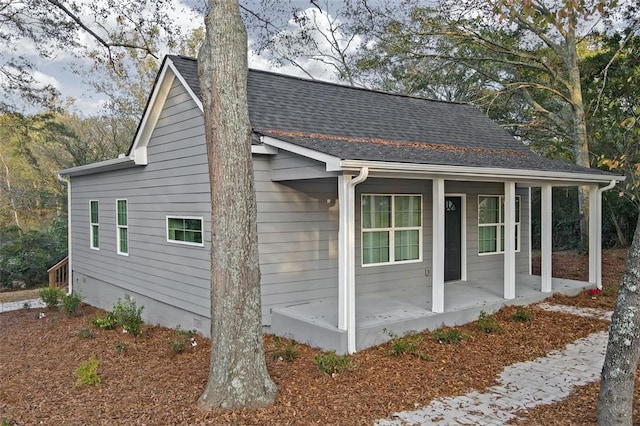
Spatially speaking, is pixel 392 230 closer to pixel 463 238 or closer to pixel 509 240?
pixel 509 240

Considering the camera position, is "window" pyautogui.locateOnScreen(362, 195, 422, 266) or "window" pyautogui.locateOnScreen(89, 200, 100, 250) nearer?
"window" pyautogui.locateOnScreen(362, 195, 422, 266)

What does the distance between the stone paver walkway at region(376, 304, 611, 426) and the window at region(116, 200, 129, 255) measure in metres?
8.07

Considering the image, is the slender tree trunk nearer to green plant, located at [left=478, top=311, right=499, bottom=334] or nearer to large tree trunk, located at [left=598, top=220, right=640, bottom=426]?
green plant, located at [left=478, top=311, right=499, bottom=334]

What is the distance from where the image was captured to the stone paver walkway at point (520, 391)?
14.1 ft

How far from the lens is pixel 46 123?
18.1 metres

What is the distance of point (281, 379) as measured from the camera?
5.18m

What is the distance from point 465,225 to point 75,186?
10243mm

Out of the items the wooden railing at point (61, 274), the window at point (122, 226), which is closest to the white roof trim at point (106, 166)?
the window at point (122, 226)

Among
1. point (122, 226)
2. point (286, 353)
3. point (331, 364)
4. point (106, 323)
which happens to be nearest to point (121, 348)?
point (106, 323)

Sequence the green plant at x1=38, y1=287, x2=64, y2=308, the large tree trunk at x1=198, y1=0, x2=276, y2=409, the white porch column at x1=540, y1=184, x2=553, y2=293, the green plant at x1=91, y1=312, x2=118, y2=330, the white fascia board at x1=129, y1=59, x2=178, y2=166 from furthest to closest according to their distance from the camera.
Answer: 1. the green plant at x1=38, y1=287, x2=64, y2=308
2. the white porch column at x1=540, y1=184, x2=553, y2=293
3. the green plant at x1=91, y1=312, x2=118, y2=330
4. the white fascia board at x1=129, y1=59, x2=178, y2=166
5. the large tree trunk at x1=198, y1=0, x2=276, y2=409

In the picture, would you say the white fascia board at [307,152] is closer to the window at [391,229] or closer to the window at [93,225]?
the window at [391,229]

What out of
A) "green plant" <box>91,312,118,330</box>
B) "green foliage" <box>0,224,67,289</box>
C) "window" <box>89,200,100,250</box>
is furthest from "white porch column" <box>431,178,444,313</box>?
"green foliage" <box>0,224,67,289</box>

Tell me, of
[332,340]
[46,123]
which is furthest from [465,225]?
[46,123]

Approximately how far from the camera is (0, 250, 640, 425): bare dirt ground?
4383mm
